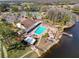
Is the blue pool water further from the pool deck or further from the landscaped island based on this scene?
the pool deck

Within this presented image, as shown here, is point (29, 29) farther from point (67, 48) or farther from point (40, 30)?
point (67, 48)

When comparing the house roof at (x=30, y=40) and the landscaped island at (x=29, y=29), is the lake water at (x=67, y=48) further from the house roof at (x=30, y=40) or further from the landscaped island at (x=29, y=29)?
the house roof at (x=30, y=40)

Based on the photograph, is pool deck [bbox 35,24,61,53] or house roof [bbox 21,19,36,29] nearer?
pool deck [bbox 35,24,61,53]

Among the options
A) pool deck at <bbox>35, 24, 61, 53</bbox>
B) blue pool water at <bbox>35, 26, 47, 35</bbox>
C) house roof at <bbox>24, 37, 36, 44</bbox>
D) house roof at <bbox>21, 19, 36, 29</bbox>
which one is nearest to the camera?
pool deck at <bbox>35, 24, 61, 53</bbox>

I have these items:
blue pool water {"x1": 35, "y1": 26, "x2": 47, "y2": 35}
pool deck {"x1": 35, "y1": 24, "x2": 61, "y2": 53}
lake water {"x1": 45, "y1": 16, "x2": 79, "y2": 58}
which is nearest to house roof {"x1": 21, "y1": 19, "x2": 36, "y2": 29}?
blue pool water {"x1": 35, "y1": 26, "x2": 47, "y2": 35}

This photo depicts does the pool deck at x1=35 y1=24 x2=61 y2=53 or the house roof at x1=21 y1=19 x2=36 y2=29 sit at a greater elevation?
the house roof at x1=21 y1=19 x2=36 y2=29

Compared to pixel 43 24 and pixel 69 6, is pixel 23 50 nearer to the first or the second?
pixel 43 24
